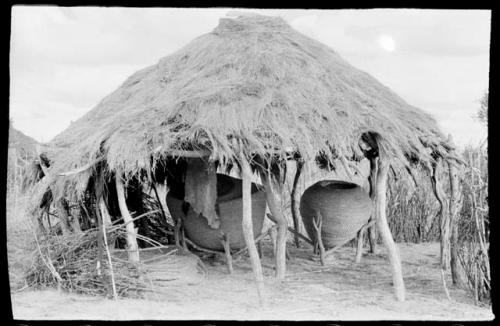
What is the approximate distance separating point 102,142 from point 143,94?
4.42ft

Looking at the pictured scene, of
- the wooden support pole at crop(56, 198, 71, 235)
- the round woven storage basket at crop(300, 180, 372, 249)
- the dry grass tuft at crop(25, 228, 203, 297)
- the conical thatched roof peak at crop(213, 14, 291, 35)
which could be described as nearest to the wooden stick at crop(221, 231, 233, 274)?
the dry grass tuft at crop(25, 228, 203, 297)

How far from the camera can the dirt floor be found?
6.92 meters

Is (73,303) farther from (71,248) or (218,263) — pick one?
(218,263)

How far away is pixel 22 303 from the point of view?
731 cm

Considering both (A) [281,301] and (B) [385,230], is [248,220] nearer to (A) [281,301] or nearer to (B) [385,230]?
(A) [281,301]

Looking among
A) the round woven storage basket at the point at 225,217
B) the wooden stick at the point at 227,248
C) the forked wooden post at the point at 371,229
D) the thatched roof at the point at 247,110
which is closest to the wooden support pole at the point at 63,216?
the thatched roof at the point at 247,110

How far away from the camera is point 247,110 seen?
7.73 metres

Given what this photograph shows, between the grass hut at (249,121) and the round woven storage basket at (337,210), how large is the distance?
803mm

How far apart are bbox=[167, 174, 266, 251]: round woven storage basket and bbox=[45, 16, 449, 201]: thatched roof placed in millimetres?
740

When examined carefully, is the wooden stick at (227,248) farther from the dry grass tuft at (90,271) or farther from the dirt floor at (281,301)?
the dry grass tuft at (90,271)

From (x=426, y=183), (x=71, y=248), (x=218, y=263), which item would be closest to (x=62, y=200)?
(x=71, y=248)

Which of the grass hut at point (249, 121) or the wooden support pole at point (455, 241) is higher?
the grass hut at point (249, 121)

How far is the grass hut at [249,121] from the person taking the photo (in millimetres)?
7504

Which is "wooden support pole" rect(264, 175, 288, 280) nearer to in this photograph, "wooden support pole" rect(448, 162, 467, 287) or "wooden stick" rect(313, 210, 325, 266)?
"wooden stick" rect(313, 210, 325, 266)
